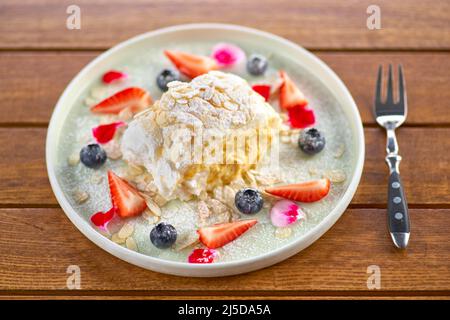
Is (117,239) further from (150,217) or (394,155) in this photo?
(394,155)

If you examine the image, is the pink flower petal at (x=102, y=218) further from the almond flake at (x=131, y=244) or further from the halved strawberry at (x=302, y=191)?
the halved strawberry at (x=302, y=191)

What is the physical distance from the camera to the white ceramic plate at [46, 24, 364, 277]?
4.99 ft

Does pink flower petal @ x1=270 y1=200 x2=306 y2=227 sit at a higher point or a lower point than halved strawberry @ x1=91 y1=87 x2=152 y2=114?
lower

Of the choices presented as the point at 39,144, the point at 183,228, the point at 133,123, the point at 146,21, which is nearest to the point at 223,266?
the point at 183,228

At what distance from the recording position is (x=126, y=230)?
62.8 inches

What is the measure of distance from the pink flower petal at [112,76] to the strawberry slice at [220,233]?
25.9 inches

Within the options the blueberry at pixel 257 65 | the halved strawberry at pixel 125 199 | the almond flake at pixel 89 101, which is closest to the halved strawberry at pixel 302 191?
the halved strawberry at pixel 125 199

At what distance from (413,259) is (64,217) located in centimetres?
95

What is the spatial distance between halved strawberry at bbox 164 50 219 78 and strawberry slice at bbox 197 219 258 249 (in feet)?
1.94

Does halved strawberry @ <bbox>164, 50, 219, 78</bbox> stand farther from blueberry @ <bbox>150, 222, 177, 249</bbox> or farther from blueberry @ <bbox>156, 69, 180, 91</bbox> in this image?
blueberry @ <bbox>150, 222, 177, 249</bbox>

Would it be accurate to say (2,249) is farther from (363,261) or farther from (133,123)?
(363,261)

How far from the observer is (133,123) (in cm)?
168

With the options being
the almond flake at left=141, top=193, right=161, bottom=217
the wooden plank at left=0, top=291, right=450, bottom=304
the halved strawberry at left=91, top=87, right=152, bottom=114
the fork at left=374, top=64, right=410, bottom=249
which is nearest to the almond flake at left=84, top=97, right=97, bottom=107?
the halved strawberry at left=91, top=87, right=152, bottom=114

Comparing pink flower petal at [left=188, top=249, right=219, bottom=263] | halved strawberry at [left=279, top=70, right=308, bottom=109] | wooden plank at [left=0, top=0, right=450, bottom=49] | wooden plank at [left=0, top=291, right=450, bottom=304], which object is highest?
wooden plank at [left=0, top=0, right=450, bottom=49]
